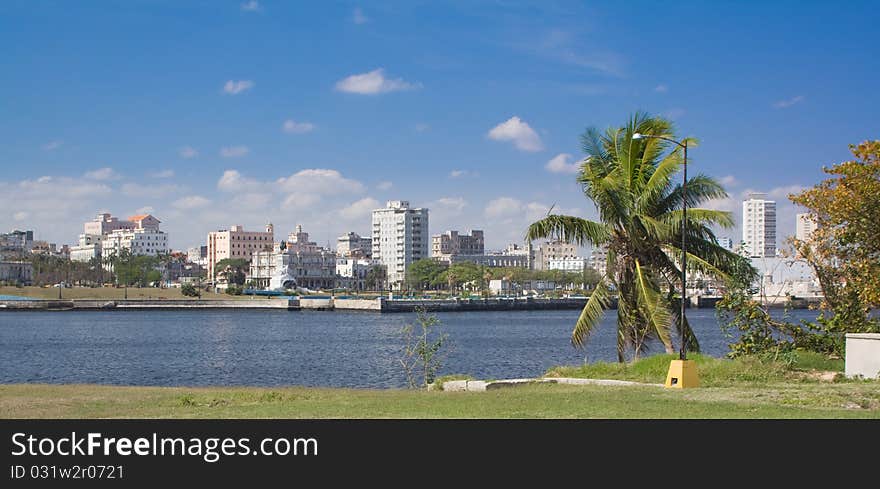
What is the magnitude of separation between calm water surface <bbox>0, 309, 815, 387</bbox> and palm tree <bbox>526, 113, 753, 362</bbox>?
14000mm

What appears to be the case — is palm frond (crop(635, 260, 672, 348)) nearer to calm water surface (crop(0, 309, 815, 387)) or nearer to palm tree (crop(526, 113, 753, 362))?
palm tree (crop(526, 113, 753, 362))

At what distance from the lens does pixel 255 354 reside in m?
62.8

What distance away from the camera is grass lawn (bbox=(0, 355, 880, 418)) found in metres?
15.8

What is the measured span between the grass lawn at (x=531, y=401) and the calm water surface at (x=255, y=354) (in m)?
17.8

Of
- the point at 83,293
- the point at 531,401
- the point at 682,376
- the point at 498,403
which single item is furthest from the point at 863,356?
the point at 83,293

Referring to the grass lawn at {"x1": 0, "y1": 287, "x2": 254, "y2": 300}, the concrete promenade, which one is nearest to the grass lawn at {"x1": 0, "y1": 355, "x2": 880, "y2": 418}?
the concrete promenade

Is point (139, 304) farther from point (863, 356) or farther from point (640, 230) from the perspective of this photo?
point (863, 356)

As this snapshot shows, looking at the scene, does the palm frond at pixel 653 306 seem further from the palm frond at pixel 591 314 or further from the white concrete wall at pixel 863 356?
the white concrete wall at pixel 863 356

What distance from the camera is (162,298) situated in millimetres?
173875

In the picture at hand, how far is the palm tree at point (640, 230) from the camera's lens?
1022 inches

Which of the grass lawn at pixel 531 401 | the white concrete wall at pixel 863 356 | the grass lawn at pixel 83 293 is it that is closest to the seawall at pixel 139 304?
the grass lawn at pixel 83 293
